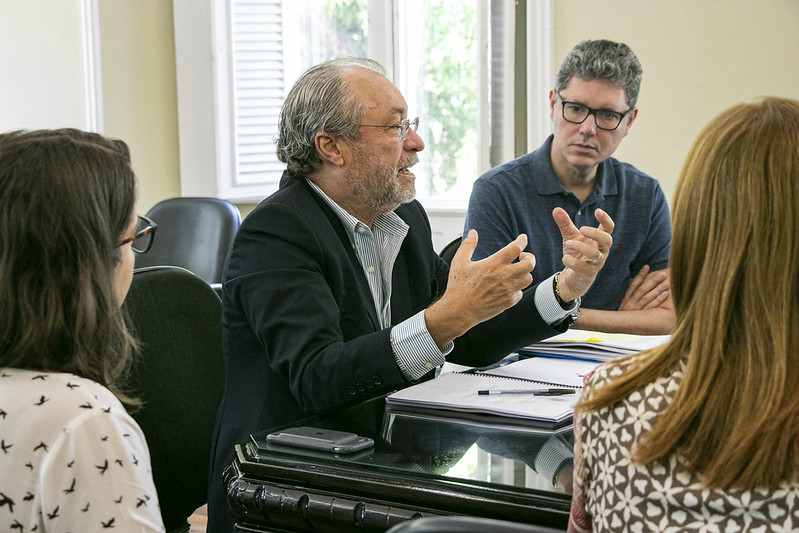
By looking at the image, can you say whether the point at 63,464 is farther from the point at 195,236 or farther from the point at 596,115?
the point at 195,236

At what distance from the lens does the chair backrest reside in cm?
345

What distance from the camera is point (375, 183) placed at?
5.82ft

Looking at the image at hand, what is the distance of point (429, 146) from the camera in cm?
437

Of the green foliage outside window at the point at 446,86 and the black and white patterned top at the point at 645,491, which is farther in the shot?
the green foliage outside window at the point at 446,86

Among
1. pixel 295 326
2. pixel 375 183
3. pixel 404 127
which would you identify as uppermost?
pixel 404 127

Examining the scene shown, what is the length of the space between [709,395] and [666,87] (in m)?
2.82

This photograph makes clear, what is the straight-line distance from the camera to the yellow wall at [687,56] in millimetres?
3289

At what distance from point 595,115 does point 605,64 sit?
14 cm

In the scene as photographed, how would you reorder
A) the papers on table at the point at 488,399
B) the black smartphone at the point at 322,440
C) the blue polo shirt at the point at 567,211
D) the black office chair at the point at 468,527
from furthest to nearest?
the blue polo shirt at the point at 567,211
the papers on table at the point at 488,399
the black smartphone at the point at 322,440
the black office chair at the point at 468,527

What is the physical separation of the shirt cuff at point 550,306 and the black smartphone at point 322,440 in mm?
640

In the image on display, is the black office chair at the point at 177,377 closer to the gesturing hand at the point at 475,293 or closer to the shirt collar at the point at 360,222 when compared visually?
the shirt collar at the point at 360,222

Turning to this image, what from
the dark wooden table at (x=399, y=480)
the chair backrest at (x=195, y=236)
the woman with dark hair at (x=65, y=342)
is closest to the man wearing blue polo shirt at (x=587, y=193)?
the dark wooden table at (x=399, y=480)

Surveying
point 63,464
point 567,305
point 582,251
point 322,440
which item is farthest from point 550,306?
point 63,464

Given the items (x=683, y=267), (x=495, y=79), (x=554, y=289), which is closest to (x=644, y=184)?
(x=554, y=289)
